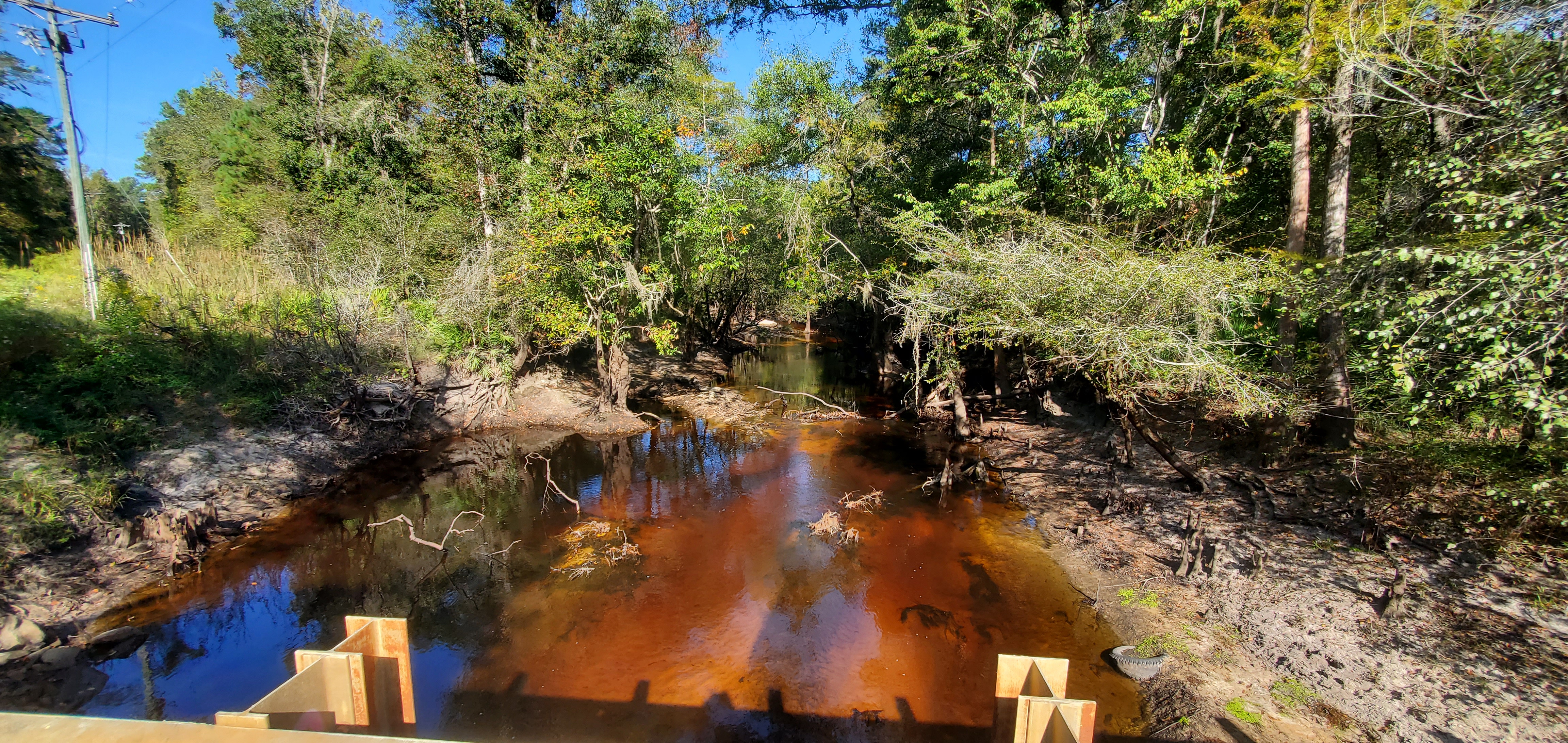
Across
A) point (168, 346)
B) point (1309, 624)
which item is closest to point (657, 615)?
point (1309, 624)

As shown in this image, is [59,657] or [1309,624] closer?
[59,657]

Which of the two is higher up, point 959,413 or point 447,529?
point 959,413

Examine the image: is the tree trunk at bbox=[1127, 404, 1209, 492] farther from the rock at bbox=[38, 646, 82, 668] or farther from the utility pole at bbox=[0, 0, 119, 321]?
the utility pole at bbox=[0, 0, 119, 321]

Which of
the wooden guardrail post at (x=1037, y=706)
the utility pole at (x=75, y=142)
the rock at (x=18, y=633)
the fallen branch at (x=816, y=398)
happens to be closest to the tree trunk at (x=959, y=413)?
the fallen branch at (x=816, y=398)

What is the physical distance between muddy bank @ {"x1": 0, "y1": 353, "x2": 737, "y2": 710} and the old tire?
11134 millimetres

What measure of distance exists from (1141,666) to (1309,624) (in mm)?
2213

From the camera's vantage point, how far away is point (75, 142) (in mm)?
10617

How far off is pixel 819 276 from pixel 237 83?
2840 centimetres

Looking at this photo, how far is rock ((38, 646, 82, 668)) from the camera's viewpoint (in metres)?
6.24

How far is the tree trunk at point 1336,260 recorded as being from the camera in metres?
8.91

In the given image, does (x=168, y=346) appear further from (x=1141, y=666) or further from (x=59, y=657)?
(x=1141, y=666)

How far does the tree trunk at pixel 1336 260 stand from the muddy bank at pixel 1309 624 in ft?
3.27

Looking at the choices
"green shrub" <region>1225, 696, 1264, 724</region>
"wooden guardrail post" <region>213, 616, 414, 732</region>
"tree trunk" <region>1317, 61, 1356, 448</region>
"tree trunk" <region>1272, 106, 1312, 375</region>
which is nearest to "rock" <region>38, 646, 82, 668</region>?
"wooden guardrail post" <region>213, 616, 414, 732</region>

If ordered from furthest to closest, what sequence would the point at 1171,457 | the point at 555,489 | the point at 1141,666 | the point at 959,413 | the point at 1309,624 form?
the point at 959,413, the point at 555,489, the point at 1171,457, the point at 1309,624, the point at 1141,666
